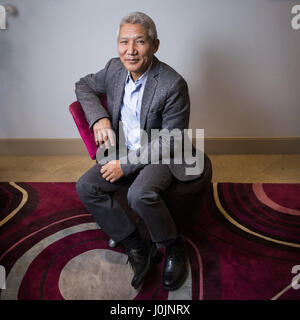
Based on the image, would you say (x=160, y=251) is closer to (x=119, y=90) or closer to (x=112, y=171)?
(x=112, y=171)

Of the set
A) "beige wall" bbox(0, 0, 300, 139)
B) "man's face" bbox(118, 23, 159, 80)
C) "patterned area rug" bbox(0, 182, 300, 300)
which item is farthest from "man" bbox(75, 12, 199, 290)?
"beige wall" bbox(0, 0, 300, 139)

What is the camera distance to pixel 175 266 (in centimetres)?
152

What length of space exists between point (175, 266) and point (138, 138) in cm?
71

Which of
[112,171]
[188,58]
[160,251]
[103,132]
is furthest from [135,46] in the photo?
[160,251]

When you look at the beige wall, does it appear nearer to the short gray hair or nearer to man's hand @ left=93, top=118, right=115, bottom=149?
the short gray hair

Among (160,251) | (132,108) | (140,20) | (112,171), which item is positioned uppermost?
(140,20)

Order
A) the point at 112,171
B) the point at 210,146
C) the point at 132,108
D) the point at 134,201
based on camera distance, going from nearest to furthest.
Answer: the point at 134,201
the point at 112,171
the point at 132,108
the point at 210,146

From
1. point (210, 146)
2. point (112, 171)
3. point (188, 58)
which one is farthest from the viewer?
point (210, 146)

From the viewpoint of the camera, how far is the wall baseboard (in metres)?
2.69

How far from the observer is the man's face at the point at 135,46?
147 cm

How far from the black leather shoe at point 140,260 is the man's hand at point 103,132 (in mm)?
578

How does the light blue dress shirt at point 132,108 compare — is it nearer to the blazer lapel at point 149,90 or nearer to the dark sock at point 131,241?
the blazer lapel at point 149,90
